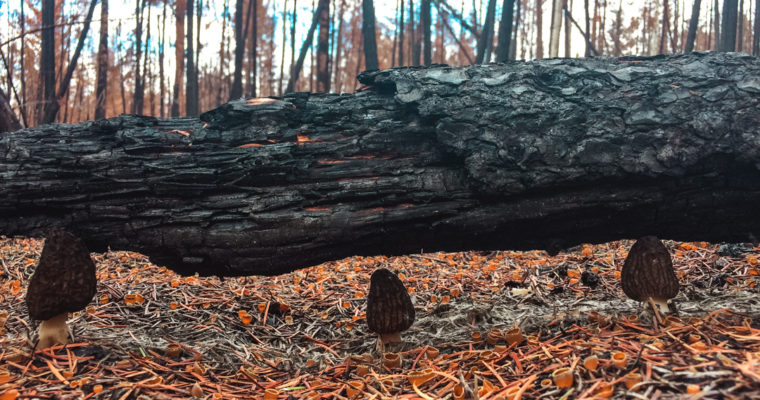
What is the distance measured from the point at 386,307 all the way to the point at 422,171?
0.85m

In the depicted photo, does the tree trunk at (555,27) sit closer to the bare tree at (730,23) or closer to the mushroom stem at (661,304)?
the bare tree at (730,23)

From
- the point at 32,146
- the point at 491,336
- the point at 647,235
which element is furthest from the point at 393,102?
the point at 32,146

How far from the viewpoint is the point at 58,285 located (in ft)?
7.36

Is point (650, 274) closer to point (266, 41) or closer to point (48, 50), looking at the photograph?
point (48, 50)

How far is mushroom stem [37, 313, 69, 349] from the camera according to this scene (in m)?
2.28

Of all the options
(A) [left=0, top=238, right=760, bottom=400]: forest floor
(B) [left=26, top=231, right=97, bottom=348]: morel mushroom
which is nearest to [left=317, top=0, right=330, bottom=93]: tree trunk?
(A) [left=0, top=238, right=760, bottom=400]: forest floor

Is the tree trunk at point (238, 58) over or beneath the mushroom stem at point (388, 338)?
over

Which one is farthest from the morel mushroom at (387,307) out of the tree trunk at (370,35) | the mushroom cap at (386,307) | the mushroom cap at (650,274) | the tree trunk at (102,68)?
the tree trunk at (102,68)

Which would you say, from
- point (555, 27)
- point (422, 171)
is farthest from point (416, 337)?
point (555, 27)

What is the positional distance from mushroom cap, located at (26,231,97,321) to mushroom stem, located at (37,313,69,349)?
73 mm

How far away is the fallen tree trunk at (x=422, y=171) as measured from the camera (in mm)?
2400

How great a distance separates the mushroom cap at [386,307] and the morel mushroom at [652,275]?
1.31 metres

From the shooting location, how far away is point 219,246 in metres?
2.45

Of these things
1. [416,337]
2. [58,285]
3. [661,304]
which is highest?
[58,285]
